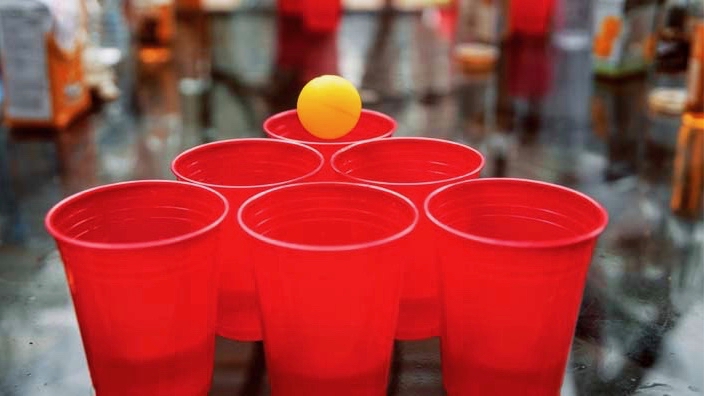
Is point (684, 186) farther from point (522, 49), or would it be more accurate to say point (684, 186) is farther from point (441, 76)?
point (522, 49)

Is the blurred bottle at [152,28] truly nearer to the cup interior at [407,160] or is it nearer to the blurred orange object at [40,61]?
the blurred orange object at [40,61]

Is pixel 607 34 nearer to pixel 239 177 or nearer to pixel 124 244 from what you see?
pixel 239 177

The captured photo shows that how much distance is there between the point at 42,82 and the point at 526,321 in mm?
1406

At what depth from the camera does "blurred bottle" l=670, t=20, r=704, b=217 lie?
1322 millimetres

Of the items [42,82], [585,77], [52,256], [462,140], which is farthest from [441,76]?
[52,256]

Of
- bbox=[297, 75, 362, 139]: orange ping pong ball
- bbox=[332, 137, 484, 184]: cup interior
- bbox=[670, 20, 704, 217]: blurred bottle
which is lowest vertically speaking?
bbox=[670, 20, 704, 217]: blurred bottle

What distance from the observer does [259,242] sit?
0.66 m

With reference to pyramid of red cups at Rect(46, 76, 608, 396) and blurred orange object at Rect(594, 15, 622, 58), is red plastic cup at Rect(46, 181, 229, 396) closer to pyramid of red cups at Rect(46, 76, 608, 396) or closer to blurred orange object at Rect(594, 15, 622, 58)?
pyramid of red cups at Rect(46, 76, 608, 396)

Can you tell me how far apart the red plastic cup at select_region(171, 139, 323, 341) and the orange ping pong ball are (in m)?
0.05

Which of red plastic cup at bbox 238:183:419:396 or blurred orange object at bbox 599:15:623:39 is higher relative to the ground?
blurred orange object at bbox 599:15:623:39

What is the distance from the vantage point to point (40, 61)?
174cm

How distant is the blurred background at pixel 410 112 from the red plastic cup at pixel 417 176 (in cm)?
4

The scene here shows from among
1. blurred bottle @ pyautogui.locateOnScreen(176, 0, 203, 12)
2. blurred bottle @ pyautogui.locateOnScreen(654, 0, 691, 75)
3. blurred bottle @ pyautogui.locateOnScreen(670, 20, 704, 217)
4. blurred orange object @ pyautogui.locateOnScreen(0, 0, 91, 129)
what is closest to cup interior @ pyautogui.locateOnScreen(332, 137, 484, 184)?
blurred bottle @ pyautogui.locateOnScreen(670, 20, 704, 217)

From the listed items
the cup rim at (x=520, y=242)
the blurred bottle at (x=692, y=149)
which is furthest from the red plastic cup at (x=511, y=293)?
the blurred bottle at (x=692, y=149)
